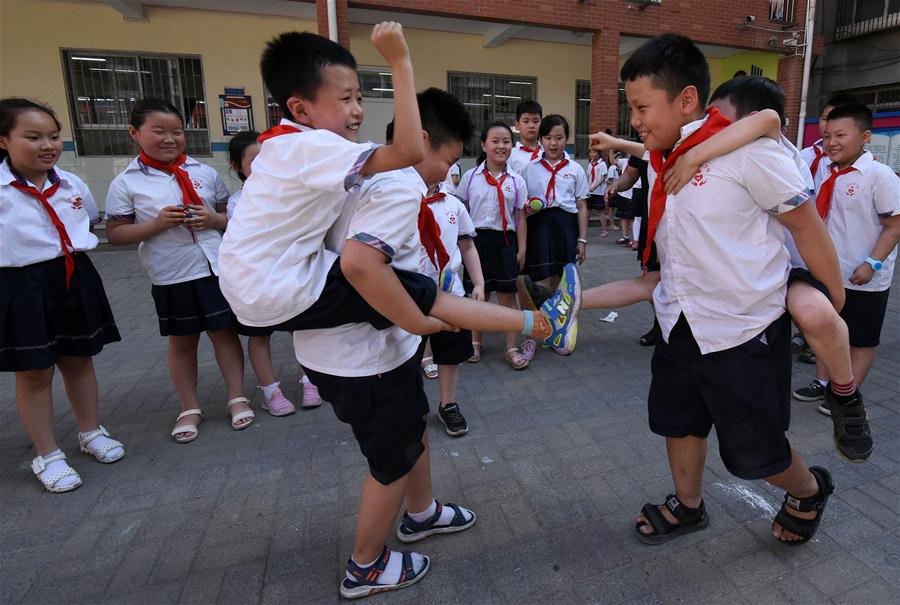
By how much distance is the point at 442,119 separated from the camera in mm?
2277

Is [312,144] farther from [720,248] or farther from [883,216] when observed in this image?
[883,216]

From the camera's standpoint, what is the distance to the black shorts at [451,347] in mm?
2992

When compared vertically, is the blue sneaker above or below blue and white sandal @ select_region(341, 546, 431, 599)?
above

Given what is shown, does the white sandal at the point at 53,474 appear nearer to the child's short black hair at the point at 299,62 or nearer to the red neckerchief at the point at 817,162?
the child's short black hair at the point at 299,62

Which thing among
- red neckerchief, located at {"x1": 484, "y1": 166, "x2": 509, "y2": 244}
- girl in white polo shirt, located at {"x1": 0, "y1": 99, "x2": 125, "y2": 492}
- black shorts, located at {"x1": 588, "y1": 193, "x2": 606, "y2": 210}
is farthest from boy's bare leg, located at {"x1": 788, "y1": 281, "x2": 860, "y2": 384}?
black shorts, located at {"x1": 588, "y1": 193, "x2": 606, "y2": 210}

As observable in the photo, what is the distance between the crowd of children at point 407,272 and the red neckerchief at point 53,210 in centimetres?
1

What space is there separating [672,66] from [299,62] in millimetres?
1158

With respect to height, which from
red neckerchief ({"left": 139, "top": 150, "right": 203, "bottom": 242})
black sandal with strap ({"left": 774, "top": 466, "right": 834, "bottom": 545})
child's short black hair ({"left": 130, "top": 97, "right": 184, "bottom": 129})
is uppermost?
child's short black hair ({"left": 130, "top": 97, "right": 184, "bottom": 129})

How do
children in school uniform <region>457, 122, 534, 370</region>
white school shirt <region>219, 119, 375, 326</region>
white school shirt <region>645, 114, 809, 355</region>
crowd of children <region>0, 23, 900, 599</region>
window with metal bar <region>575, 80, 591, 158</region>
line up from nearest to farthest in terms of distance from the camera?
1. white school shirt <region>219, 119, 375, 326</region>
2. crowd of children <region>0, 23, 900, 599</region>
3. white school shirt <region>645, 114, 809, 355</region>
4. children in school uniform <region>457, 122, 534, 370</region>
5. window with metal bar <region>575, 80, 591, 158</region>

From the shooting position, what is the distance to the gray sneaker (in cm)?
342

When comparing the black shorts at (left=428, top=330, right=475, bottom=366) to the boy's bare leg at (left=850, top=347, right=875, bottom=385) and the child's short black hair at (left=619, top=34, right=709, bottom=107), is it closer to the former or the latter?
the child's short black hair at (left=619, top=34, right=709, bottom=107)

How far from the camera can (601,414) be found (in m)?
3.30

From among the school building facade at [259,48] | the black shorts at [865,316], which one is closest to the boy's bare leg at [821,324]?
the black shorts at [865,316]

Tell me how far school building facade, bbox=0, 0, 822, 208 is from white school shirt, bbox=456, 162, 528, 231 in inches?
236
